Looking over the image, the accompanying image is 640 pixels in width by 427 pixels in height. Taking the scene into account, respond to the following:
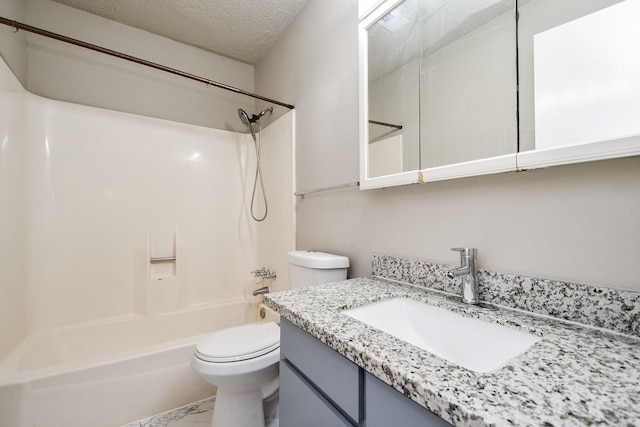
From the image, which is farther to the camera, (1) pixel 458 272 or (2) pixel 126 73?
(2) pixel 126 73

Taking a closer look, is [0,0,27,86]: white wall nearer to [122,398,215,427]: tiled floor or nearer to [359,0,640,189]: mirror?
[359,0,640,189]: mirror

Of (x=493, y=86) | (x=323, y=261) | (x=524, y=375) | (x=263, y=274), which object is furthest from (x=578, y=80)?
(x=263, y=274)

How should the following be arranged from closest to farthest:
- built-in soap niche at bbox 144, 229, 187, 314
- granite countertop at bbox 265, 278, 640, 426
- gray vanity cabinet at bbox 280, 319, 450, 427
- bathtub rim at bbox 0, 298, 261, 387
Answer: granite countertop at bbox 265, 278, 640, 426
gray vanity cabinet at bbox 280, 319, 450, 427
bathtub rim at bbox 0, 298, 261, 387
built-in soap niche at bbox 144, 229, 187, 314

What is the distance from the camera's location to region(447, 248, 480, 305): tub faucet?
31.0 inches

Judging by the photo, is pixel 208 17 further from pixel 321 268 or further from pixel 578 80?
pixel 578 80

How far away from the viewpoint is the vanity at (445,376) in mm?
352

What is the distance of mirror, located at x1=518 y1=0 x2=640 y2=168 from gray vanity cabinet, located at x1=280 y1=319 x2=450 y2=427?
25.6 inches

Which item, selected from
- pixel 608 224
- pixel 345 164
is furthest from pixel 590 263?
pixel 345 164

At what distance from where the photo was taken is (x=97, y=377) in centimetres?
126

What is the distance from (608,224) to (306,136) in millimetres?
1425

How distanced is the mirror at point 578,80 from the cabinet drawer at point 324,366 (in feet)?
2.24

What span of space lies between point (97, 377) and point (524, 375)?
170cm

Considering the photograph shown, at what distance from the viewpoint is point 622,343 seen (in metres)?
0.53

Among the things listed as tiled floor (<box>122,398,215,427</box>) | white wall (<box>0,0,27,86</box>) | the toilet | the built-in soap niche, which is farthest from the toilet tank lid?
white wall (<box>0,0,27,86</box>)
